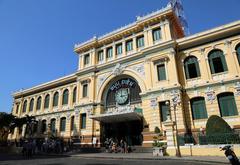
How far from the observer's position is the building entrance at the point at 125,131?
2373 centimetres

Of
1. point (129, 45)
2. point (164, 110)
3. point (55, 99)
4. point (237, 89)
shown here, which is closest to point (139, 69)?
point (129, 45)

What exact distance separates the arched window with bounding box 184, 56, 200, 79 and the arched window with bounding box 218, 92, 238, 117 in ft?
11.4

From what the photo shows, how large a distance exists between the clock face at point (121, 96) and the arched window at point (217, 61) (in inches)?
424

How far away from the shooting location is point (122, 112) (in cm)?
2202

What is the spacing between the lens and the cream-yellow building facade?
64.9 feet

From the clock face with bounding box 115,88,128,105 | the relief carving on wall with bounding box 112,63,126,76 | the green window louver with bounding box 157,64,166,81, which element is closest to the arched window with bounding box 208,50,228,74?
the green window louver with bounding box 157,64,166,81

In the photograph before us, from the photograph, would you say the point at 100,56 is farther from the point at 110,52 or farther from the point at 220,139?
the point at 220,139

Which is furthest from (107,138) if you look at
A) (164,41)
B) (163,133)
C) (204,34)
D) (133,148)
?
(204,34)

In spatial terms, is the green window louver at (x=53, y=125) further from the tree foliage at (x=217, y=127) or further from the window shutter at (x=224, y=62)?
the window shutter at (x=224, y=62)

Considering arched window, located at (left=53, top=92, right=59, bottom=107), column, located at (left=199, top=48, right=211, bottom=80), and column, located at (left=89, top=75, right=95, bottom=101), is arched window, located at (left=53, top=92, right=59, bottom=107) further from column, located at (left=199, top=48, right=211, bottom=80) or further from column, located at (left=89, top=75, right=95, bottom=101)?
column, located at (left=199, top=48, right=211, bottom=80)

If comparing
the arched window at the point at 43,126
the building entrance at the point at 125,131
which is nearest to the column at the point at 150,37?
the building entrance at the point at 125,131

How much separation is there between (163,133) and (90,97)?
12098 mm

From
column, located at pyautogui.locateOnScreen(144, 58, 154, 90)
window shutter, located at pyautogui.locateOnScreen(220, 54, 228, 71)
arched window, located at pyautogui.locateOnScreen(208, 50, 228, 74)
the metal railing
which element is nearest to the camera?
the metal railing

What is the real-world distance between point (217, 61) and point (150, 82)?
7584 millimetres
